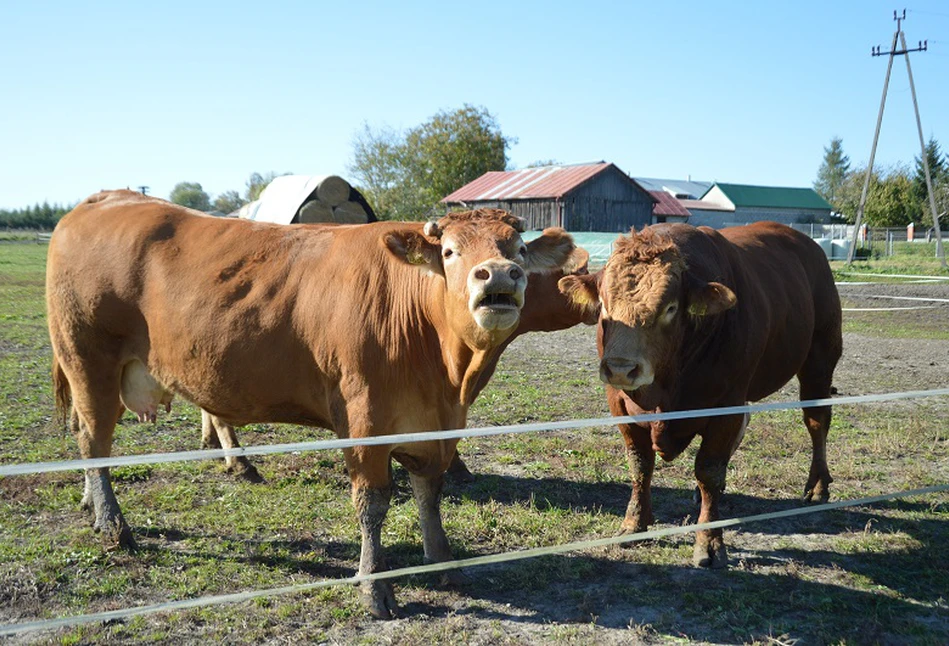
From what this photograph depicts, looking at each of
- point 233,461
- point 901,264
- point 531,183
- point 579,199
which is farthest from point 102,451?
point 531,183

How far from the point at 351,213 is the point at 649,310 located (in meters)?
7.03

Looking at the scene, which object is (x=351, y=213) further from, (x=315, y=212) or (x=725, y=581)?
(x=725, y=581)

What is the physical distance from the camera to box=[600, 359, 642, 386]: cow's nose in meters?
4.28

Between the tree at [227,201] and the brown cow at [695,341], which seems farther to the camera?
the tree at [227,201]

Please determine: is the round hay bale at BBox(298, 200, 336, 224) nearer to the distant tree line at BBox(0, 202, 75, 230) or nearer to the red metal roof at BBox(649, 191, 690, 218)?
the red metal roof at BBox(649, 191, 690, 218)

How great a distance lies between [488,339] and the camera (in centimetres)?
411

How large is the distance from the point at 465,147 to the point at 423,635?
53.1 metres

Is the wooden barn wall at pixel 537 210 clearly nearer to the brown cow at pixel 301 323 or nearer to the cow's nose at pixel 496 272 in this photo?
the brown cow at pixel 301 323

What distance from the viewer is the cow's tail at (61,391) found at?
19.1 ft

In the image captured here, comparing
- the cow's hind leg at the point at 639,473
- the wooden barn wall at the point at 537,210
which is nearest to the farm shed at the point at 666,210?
the wooden barn wall at the point at 537,210

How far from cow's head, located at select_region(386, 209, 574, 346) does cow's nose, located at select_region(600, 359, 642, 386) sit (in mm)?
625

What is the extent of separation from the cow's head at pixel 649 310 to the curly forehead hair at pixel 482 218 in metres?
0.68

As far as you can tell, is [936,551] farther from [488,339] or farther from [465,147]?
[465,147]

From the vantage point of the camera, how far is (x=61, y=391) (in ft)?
19.3
